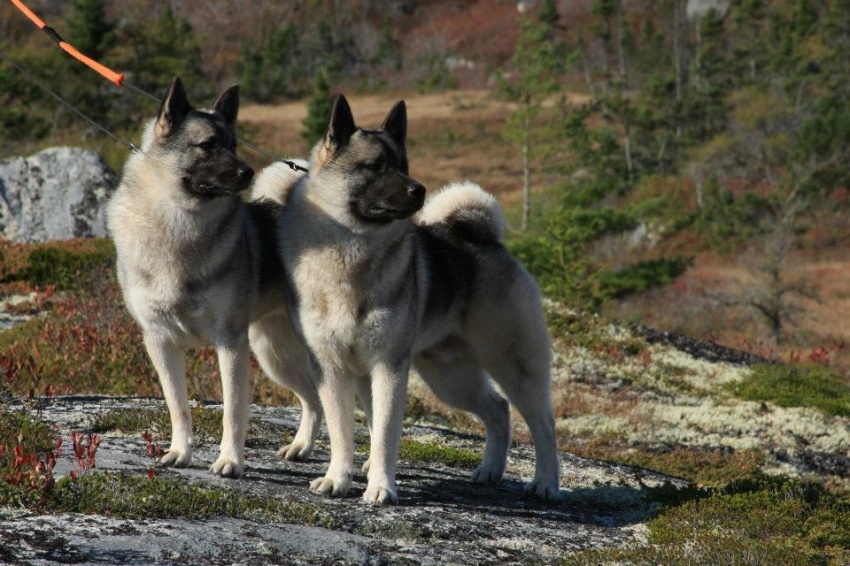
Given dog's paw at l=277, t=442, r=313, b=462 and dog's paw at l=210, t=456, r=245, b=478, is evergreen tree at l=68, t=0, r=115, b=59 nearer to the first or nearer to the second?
dog's paw at l=277, t=442, r=313, b=462

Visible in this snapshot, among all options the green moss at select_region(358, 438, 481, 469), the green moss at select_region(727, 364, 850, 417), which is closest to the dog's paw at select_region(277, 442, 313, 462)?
the green moss at select_region(358, 438, 481, 469)

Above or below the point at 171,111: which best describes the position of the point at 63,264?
below

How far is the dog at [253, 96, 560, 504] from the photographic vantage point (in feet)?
18.8

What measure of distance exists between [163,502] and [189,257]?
55.3 inches

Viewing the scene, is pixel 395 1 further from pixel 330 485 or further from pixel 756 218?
pixel 330 485

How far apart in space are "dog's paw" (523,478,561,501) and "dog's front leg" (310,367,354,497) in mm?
1590

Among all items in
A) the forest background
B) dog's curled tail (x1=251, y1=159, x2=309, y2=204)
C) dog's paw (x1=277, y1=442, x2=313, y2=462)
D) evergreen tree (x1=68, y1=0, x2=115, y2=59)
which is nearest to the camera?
dog's curled tail (x1=251, y1=159, x2=309, y2=204)

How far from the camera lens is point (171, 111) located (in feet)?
→ 19.3

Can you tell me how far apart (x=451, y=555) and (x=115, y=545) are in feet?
5.55

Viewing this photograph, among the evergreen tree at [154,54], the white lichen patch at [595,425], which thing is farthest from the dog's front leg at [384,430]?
the evergreen tree at [154,54]

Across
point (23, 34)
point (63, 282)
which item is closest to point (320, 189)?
point (63, 282)

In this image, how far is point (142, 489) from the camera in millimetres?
5070

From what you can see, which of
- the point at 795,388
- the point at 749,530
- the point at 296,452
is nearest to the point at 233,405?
the point at 296,452

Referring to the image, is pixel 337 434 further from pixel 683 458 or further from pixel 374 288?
pixel 683 458
